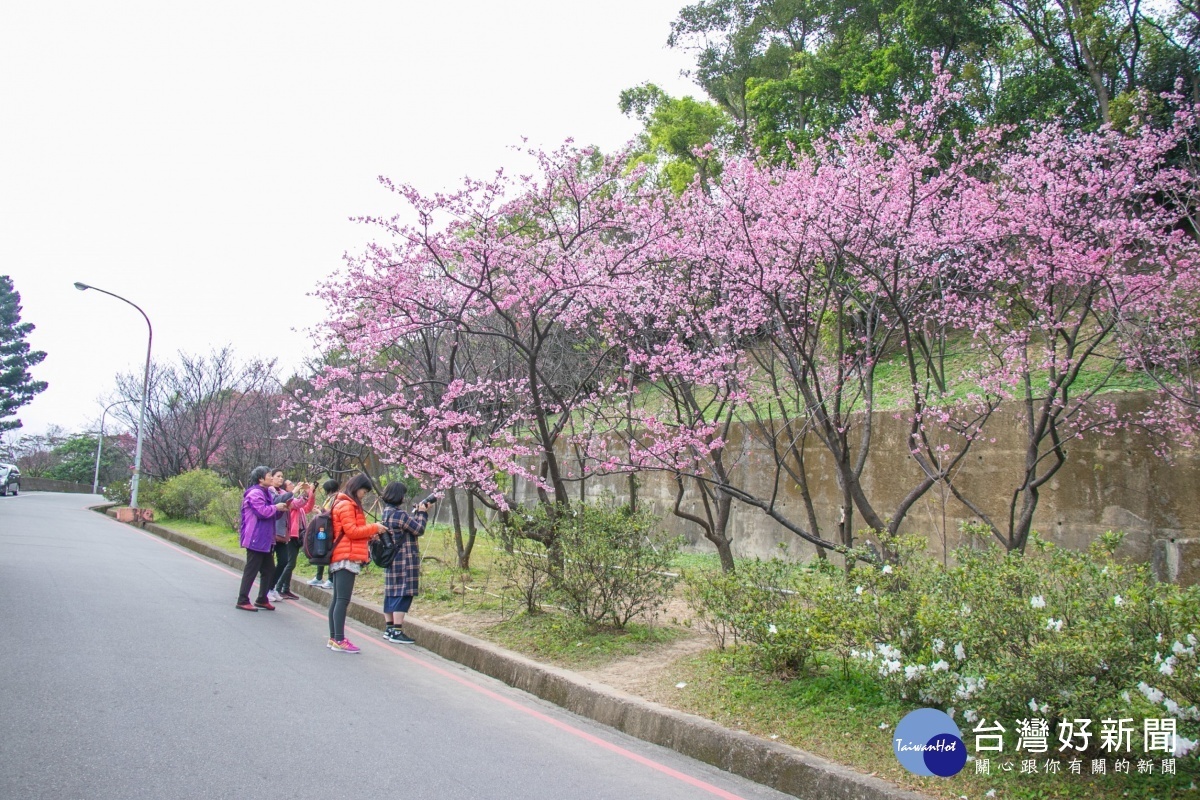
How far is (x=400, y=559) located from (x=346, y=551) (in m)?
0.57

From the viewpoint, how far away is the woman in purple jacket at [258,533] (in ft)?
31.7

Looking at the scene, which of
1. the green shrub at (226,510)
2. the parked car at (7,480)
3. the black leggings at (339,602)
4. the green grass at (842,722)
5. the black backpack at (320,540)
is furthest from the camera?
the parked car at (7,480)

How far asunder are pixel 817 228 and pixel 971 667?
A: 4.91 metres

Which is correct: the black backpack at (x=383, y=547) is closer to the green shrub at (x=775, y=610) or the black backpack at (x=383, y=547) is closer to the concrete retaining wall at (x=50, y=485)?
the green shrub at (x=775, y=610)

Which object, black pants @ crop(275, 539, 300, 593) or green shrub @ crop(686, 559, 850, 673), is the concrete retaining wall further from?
green shrub @ crop(686, 559, 850, 673)

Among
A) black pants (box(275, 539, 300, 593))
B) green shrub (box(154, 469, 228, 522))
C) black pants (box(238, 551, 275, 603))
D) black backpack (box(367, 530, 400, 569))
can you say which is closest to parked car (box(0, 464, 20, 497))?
green shrub (box(154, 469, 228, 522))

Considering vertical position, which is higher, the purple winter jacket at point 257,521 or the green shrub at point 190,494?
the purple winter jacket at point 257,521

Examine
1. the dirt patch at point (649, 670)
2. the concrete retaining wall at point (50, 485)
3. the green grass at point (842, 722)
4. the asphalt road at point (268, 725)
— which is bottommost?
the concrete retaining wall at point (50, 485)

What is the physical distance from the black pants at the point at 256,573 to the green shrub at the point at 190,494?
49.5 ft

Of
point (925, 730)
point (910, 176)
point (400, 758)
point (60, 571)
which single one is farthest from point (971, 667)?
point (60, 571)

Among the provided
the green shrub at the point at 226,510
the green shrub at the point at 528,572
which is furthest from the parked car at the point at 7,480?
the green shrub at the point at 528,572

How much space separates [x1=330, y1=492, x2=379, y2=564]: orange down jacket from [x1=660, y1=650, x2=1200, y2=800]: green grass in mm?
3341

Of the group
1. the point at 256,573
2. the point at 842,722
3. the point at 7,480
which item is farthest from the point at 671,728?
the point at 7,480

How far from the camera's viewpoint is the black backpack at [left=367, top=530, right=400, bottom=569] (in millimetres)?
8133
